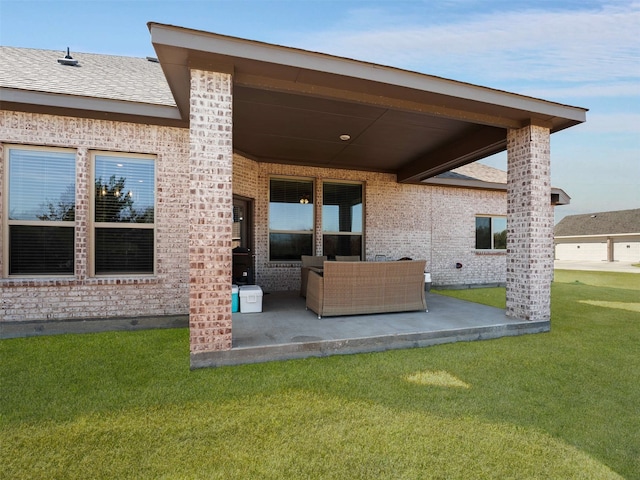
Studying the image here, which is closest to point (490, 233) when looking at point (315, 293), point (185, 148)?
point (315, 293)

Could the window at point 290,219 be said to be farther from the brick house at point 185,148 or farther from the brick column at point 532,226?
the brick column at point 532,226

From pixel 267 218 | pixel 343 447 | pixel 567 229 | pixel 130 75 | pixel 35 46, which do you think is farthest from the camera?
pixel 567 229

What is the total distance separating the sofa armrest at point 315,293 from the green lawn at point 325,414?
4.00ft

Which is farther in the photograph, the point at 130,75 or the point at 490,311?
the point at 130,75

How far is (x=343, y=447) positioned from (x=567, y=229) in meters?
41.8

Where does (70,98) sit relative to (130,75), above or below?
below

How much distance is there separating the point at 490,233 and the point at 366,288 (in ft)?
23.6

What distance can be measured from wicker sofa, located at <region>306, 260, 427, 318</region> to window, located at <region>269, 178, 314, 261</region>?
110 inches

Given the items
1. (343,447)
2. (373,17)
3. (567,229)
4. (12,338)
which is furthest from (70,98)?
(567,229)

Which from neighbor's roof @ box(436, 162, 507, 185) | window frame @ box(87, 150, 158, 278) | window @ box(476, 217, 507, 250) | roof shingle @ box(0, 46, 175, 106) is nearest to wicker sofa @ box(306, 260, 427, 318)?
window frame @ box(87, 150, 158, 278)

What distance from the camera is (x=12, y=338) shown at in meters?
4.27

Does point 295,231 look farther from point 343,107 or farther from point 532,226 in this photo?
point 532,226

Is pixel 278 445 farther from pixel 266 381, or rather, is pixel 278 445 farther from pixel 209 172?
pixel 209 172

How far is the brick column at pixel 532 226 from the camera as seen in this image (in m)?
4.61
